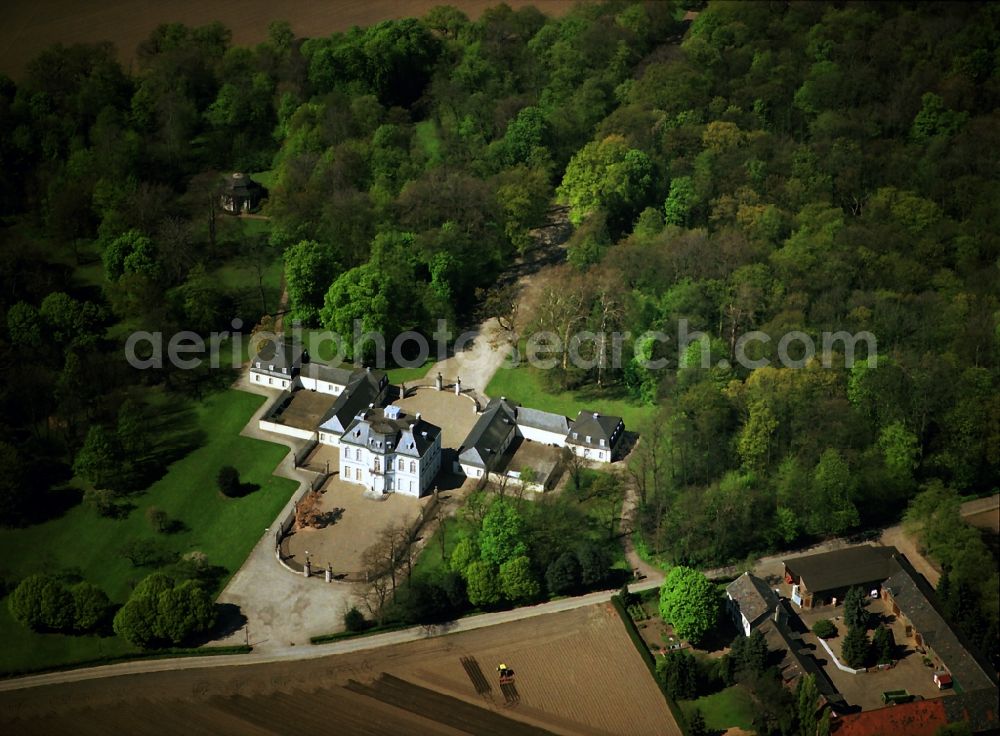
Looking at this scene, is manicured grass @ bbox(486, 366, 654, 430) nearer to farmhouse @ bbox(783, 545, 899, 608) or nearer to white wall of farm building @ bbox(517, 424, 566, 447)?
white wall of farm building @ bbox(517, 424, 566, 447)

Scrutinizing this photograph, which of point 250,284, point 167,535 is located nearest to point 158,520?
point 167,535

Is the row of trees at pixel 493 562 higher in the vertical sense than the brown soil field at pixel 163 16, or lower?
lower

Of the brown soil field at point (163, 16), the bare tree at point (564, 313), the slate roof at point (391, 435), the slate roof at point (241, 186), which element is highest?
the brown soil field at point (163, 16)

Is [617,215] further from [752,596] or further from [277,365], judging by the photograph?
[752,596]

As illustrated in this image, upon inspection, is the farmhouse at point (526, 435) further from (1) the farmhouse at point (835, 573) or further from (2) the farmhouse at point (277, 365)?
(1) the farmhouse at point (835, 573)

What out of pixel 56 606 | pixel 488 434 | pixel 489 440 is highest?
pixel 488 434

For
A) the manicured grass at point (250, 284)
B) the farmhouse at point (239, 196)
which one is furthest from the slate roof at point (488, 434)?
the farmhouse at point (239, 196)

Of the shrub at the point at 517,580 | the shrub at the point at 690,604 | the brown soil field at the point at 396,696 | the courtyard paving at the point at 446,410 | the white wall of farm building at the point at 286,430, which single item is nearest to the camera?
the brown soil field at the point at 396,696

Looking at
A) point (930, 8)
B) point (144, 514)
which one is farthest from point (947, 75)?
point (144, 514)
